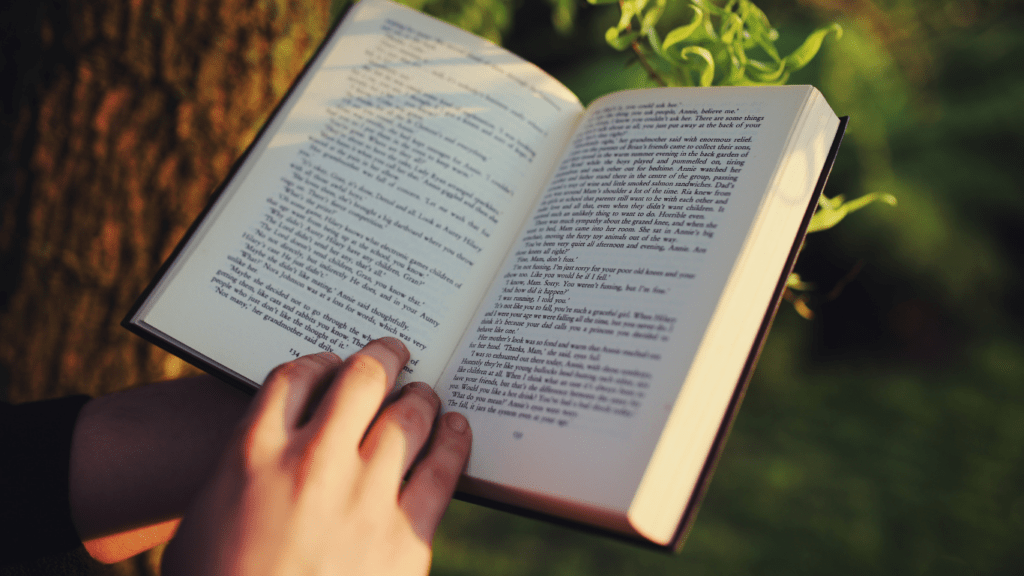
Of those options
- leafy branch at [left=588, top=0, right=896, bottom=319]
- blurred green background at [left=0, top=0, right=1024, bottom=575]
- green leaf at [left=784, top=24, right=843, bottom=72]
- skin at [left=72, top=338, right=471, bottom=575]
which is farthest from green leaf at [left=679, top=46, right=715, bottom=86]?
skin at [left=72, top=338, right=471, bottom=575]

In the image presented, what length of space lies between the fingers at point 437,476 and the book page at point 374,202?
103 mm

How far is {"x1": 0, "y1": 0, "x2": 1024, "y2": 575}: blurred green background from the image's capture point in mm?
1079

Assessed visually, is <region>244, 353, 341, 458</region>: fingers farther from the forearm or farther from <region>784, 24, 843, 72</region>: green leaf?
<region>784, 24, 843, 72</region>: green leaf

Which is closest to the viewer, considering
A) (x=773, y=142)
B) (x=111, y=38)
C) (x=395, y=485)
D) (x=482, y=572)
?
(x=395, y=485)

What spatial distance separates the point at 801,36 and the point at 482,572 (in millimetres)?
2553

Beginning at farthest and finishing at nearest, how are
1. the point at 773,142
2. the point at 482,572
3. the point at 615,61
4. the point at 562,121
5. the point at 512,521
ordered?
the point at 615,61, the point at 512,521, the point at 482,572, the point at 562,121, the point at 773,142

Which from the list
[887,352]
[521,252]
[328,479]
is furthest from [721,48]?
[887,352]

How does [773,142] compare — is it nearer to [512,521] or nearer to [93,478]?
[93,478]

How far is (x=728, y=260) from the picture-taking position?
643mm

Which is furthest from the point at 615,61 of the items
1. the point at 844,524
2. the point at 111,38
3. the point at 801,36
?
the point at 844,524

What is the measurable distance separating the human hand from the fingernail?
2 centimetres

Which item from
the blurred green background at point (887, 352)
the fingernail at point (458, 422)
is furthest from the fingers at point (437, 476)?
the blurred green background at point (887, 352)

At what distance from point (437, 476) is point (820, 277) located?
2.98 meters

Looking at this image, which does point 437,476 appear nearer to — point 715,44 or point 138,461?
point 138,461
